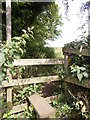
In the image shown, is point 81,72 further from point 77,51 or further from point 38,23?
point 38,23

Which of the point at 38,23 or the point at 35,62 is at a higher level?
the point at 38,23

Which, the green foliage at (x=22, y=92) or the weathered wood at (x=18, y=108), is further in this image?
the green foliage at (x=22, y=92)

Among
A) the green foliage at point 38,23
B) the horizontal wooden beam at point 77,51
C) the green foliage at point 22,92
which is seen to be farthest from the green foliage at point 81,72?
the green foliage at point 38,23

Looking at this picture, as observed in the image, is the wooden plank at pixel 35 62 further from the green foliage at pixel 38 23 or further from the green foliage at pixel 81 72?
the green foliage at pixel 38 23

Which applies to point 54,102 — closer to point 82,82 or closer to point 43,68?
point 82,82

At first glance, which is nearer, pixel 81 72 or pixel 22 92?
pixel 81 72

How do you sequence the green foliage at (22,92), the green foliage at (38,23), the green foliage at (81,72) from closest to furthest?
the green foliage at (81,72) < the green foliage at (22,92) < the green foliage at (38,23)

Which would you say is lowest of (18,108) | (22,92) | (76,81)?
(18,108)

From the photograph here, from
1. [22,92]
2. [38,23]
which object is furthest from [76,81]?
[38,23]

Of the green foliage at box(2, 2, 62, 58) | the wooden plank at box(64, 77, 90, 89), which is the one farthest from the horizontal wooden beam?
the green foliage at box(2, 2, 62, 58)

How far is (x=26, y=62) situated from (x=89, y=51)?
1.06 metres

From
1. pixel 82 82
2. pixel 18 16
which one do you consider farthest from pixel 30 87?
pixel 18 16

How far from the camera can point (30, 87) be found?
2.58m

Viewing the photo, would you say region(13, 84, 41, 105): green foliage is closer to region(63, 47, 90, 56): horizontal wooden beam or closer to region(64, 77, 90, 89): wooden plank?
region(64, 77, 90, 89): wooden plank
